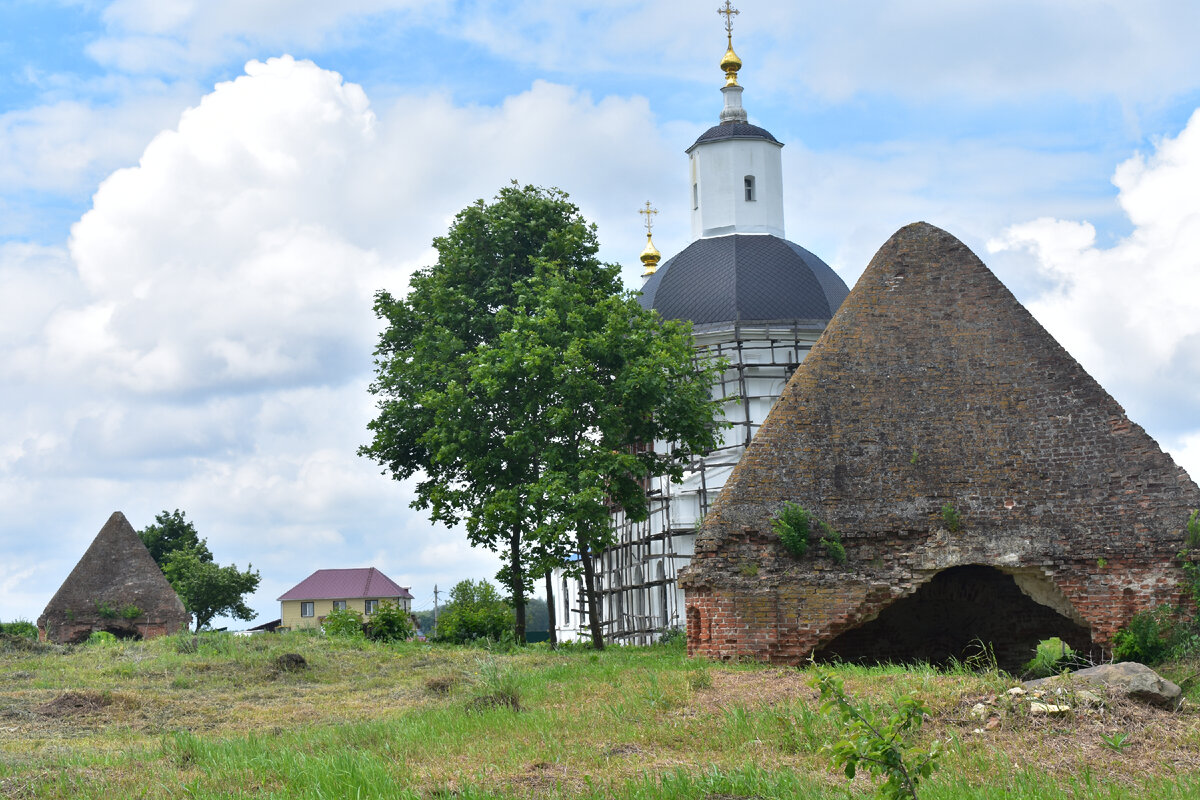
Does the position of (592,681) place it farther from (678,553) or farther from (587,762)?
(678,553)

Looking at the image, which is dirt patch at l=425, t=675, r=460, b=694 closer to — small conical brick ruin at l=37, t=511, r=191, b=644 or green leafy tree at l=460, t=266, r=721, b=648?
green leafy tree at l=460, t=266, r=721, b=648

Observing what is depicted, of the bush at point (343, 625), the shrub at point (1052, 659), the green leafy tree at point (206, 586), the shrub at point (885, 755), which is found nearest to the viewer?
the shrub at point (885, 755)

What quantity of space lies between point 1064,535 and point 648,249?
28.3 metres

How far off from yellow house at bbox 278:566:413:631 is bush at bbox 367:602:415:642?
40.3 meters

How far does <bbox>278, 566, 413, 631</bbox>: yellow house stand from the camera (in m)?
64.9

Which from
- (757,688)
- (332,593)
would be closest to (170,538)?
(332,593)

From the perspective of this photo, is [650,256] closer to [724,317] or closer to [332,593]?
[724,317]

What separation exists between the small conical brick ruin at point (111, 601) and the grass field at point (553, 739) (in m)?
13.2

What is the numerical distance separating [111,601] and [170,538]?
19.7 meters

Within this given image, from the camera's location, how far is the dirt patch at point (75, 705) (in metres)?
14.1

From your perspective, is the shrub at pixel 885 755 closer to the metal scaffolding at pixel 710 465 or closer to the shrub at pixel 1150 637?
the shrub at pixel 1150 637

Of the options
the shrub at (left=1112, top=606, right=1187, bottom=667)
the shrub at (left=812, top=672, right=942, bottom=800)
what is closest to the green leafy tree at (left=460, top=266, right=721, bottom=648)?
the shrub at (left=1112, top=606, right=1187, bottom=667)

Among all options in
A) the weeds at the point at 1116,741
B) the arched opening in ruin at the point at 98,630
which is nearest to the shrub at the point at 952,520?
the weeds at the point at 1116,741

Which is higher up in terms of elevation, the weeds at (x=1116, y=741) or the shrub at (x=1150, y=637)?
the shrub at (x=1150, y=637)
